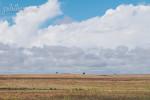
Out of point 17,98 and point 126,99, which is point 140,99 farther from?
point 17,98

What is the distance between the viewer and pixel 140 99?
5266 centimetres

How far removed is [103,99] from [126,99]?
10.4 feet

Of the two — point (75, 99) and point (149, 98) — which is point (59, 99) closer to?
point (75, 99)

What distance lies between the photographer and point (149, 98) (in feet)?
175

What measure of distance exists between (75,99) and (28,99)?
640 cm

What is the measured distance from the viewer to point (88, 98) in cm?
5272

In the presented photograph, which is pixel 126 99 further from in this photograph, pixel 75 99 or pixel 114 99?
A: pixel 75 99

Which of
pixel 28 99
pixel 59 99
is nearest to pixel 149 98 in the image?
pixel 59 99

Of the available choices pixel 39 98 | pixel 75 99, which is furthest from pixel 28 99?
pixel 75 99

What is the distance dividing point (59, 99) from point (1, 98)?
8.08 m

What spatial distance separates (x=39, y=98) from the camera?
5391 cm

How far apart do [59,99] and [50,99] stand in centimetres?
119

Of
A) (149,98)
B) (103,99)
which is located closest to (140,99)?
(149,98)

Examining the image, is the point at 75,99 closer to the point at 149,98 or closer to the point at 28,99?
the point at 28,99
